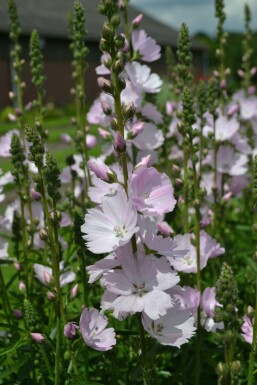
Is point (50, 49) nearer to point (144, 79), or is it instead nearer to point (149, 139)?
point (144, 79)

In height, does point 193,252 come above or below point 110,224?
below

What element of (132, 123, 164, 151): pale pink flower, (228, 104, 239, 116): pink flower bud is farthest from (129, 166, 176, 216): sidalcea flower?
(228, 104, 239, 116): pink flower bud

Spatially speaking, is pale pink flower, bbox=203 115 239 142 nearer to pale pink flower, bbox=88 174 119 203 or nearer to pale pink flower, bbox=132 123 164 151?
pale pink flower, bbox=132 123 164 151

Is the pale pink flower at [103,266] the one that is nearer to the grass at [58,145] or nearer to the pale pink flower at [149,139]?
the pale pink flower at [149,139]

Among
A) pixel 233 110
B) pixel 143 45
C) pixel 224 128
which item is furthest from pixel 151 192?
pixel 233 110

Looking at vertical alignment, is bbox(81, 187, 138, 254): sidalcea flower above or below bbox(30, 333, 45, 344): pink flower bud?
above
